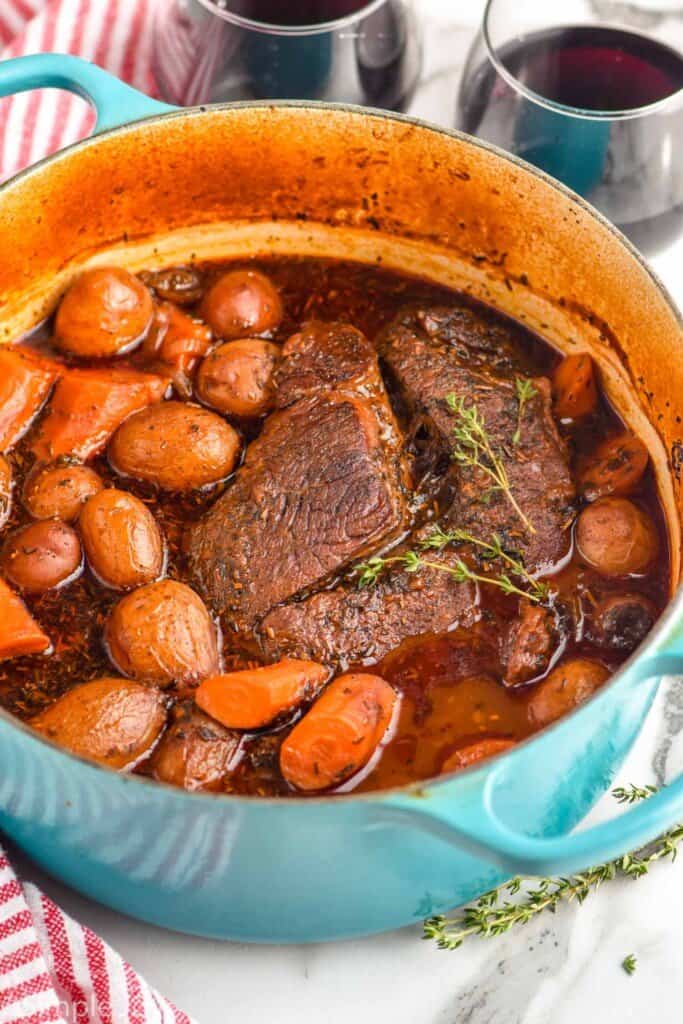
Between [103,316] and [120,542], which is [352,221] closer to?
[103,316]

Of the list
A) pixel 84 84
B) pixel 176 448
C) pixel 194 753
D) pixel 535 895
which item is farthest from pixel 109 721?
pixel 84 84

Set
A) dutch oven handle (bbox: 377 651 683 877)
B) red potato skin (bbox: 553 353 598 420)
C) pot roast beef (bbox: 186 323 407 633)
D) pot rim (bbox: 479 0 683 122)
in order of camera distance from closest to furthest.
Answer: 1. dutch oven handle (bbox: 377 651 683 877)
2. pot roast beef (bbox: 186 323 407 633)
3. red potato skin (bbox: 553 353 598 420)
4. pot rim (bbox: 479 0 683 122)

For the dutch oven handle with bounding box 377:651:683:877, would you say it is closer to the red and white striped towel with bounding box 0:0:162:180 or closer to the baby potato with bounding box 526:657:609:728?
the baby potato with bounding box 526:657:609:728

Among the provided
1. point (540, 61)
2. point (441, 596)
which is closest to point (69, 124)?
point (540, 61)

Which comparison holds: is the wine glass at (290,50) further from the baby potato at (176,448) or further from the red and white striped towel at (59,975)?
the red and white striped towel at (59,975)

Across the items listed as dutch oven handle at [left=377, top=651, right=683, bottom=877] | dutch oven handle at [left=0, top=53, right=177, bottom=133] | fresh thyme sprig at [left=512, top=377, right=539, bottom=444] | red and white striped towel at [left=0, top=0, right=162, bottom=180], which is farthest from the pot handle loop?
red and white striped towel at [left=0, top=0, right=162, bottom=180]

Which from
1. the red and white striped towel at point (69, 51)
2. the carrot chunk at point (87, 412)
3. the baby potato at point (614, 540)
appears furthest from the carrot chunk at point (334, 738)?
the red and white striped towel at point (69, 51)

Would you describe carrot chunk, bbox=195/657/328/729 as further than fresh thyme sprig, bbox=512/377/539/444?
No
